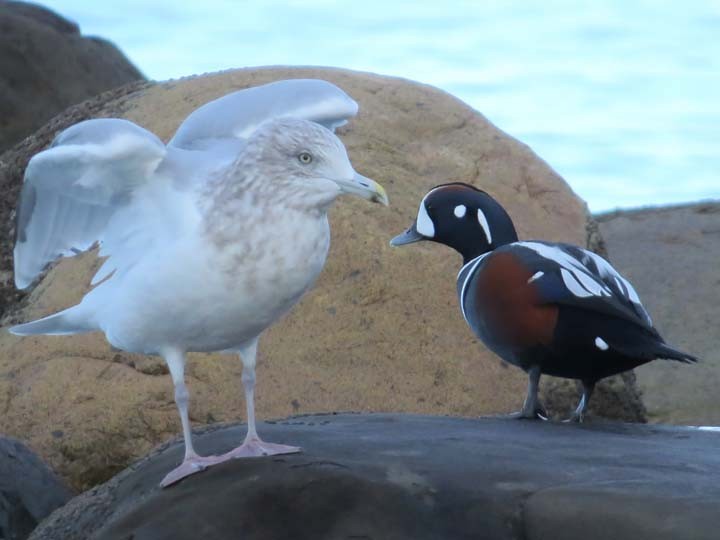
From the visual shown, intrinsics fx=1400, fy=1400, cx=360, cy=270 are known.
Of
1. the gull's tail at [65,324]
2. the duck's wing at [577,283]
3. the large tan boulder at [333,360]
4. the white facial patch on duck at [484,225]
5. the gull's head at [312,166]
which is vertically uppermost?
the gull's head at [312,166]

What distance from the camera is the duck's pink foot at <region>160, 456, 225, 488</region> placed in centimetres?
455

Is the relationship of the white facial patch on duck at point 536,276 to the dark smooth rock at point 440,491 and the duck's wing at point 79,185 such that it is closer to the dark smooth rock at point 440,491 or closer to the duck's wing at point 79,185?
the dark smooth rock at point 440,491

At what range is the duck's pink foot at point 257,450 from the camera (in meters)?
4.50

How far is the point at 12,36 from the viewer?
17234 mm

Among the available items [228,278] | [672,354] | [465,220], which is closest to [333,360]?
[465,220]

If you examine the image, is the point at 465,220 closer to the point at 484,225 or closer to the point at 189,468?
the point at 484,225

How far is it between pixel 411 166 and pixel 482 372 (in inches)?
56.3

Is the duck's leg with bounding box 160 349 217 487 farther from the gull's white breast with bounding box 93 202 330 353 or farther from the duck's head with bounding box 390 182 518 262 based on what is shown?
the duck's head with bounding box 390 182 518 262

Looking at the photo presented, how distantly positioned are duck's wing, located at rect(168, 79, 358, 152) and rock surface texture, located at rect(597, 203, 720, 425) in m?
5.41

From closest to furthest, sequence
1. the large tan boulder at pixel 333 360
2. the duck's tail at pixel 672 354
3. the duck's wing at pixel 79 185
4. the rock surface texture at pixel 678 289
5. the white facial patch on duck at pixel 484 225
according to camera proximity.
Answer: the duck's wing at pixel 79 185 → the duck's tail at pixel 672 354 → the white facial patch on duck at pixel 484 225 → the large tan boulder at pixel 333 360 → the rock surface texture at pixel 678 289

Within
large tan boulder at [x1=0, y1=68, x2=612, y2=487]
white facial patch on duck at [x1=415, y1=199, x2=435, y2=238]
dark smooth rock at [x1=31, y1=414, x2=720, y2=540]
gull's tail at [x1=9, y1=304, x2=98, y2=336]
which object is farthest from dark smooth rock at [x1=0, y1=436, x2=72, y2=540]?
white facial patch on duck at [x1=415, y1=199, x2=435, y2=238]

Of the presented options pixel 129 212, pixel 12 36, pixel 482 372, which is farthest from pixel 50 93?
pixel 129 212

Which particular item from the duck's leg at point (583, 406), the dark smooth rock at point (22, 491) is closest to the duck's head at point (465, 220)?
the duck's leg at point (583, 406)

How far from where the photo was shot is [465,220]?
6066 mm
